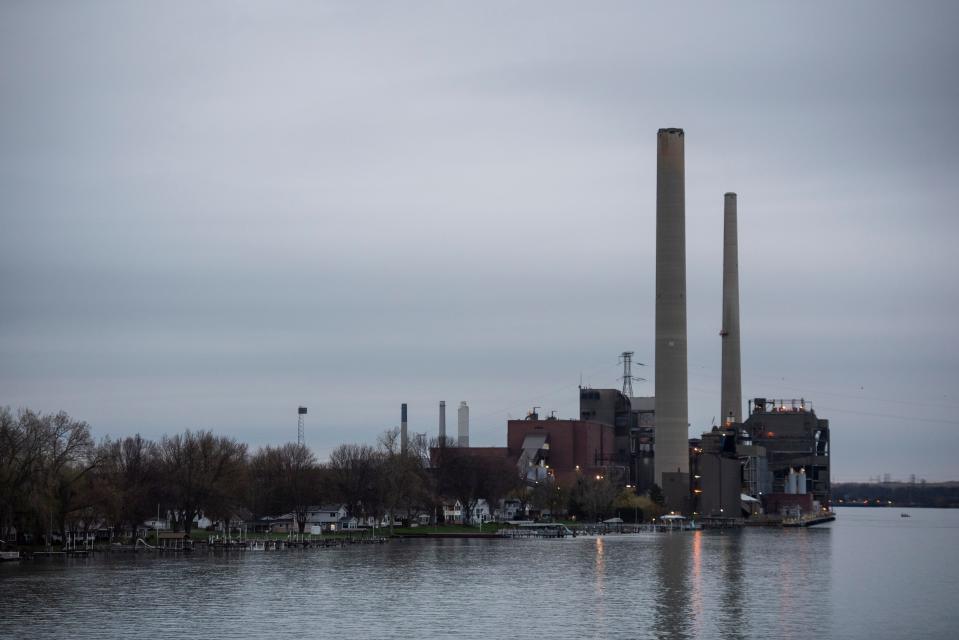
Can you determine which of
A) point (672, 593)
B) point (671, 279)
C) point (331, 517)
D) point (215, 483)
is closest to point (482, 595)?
point (672, 593)

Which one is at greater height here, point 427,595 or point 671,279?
point 671,279

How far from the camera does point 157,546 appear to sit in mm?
120125

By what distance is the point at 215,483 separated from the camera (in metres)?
127

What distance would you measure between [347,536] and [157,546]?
99.2 ft

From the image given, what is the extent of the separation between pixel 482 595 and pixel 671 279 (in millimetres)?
110901

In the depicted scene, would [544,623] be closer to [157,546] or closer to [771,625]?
[771,625]

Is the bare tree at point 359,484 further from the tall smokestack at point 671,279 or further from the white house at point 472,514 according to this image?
the tall smokestack at point 671,279

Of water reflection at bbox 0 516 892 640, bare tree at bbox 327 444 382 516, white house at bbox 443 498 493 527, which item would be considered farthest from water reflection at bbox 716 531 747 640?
white house at bbox 443 498 493 527

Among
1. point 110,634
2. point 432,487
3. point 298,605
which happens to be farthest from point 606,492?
point 110,634

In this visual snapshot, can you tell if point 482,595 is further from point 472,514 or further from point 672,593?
point 472,514

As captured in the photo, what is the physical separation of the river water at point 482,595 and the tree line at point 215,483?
6364 mm

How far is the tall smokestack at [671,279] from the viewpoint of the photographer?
596 ft

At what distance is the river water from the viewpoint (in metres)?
61.1

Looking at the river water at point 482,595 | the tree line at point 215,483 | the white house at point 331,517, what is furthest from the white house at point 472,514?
the river water at point 482,595
